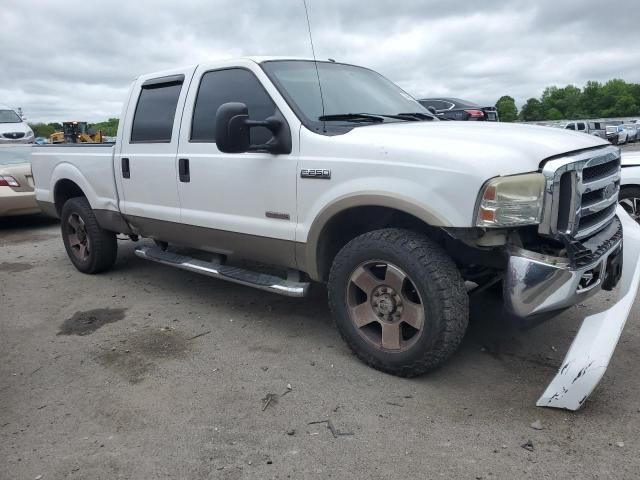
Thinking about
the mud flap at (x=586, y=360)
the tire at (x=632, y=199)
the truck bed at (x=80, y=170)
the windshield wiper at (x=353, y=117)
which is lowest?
the mud flap at (x=586, y=360)

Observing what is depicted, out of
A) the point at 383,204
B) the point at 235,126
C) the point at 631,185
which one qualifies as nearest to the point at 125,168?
the point at 235,126

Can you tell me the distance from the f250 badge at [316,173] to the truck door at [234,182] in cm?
9

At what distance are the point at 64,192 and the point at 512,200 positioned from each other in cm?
516

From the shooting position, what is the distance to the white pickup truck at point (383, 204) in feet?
9.46

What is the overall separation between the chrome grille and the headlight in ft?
0.18

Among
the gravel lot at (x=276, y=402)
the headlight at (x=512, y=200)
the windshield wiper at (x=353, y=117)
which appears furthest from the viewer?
the windshield wiper at (x=353, y=117)

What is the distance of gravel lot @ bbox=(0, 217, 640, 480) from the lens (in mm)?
2598

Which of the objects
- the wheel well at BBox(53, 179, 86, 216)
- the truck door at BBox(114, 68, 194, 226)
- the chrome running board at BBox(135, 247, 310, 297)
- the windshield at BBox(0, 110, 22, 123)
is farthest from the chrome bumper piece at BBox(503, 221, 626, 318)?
the windshield at BBox(0, 110, 22, 123)

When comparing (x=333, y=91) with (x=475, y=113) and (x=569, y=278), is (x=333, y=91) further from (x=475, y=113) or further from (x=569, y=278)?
(x=475, y=113)

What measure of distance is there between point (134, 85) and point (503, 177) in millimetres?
3803

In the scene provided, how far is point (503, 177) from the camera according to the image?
110 inches

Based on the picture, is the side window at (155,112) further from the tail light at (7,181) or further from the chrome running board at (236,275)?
the tail light at (7,181)

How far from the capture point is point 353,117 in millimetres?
3840

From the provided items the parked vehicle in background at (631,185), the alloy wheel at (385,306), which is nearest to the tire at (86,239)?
the alloy wheel at (385,306)
